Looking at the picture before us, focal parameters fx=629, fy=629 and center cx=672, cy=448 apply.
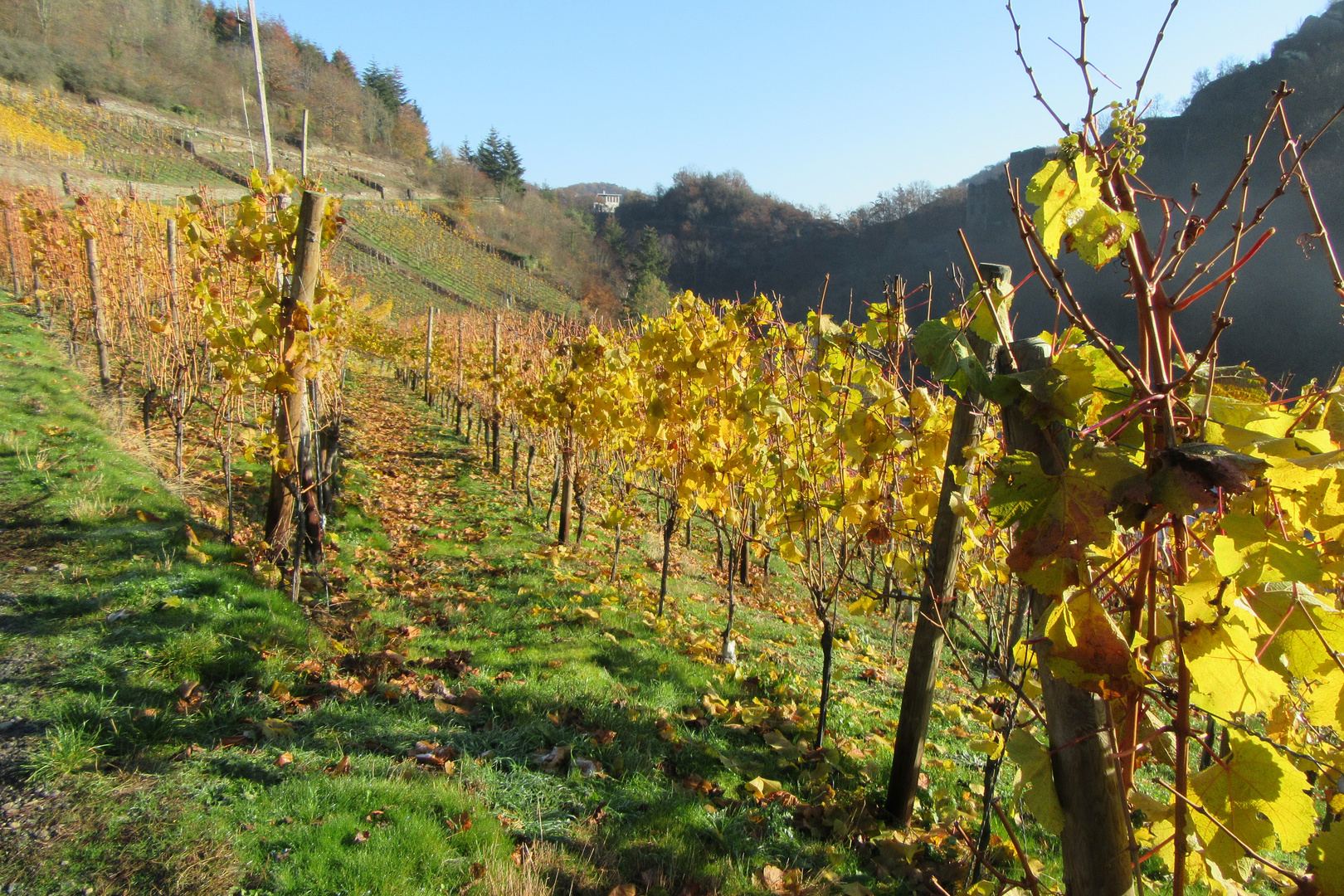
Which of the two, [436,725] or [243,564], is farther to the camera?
[243,564]

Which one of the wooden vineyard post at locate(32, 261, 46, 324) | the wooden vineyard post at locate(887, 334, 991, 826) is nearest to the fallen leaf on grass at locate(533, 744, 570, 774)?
the wooden vineyard post at locate(887, 334, 991, 826)

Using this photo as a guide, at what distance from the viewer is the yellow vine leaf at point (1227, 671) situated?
798mm

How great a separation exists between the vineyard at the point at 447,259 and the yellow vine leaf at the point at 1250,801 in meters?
43.3

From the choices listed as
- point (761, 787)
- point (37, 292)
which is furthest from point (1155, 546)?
point (37, 292)

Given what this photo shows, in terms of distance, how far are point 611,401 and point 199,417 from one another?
264 inches

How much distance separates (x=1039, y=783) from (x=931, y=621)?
48.0 inches

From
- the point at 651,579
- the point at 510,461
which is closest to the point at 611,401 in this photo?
the point at 651,579

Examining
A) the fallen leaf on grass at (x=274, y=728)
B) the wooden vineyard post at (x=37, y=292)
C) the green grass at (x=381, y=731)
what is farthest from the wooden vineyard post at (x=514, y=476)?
the wooden vineyard post at (x=37, y=292)

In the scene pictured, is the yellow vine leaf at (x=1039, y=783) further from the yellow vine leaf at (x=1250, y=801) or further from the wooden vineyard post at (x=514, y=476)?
the wooden vineyard post at (x=514, y=476)

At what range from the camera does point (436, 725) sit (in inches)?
121

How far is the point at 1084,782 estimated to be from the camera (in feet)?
3.58

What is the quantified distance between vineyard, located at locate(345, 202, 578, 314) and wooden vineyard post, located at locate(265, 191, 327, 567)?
128 feet

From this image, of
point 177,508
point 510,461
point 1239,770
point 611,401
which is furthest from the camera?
point 510,461

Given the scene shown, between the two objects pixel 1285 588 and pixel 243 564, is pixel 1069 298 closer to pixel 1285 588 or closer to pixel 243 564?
pixel 1285 588
